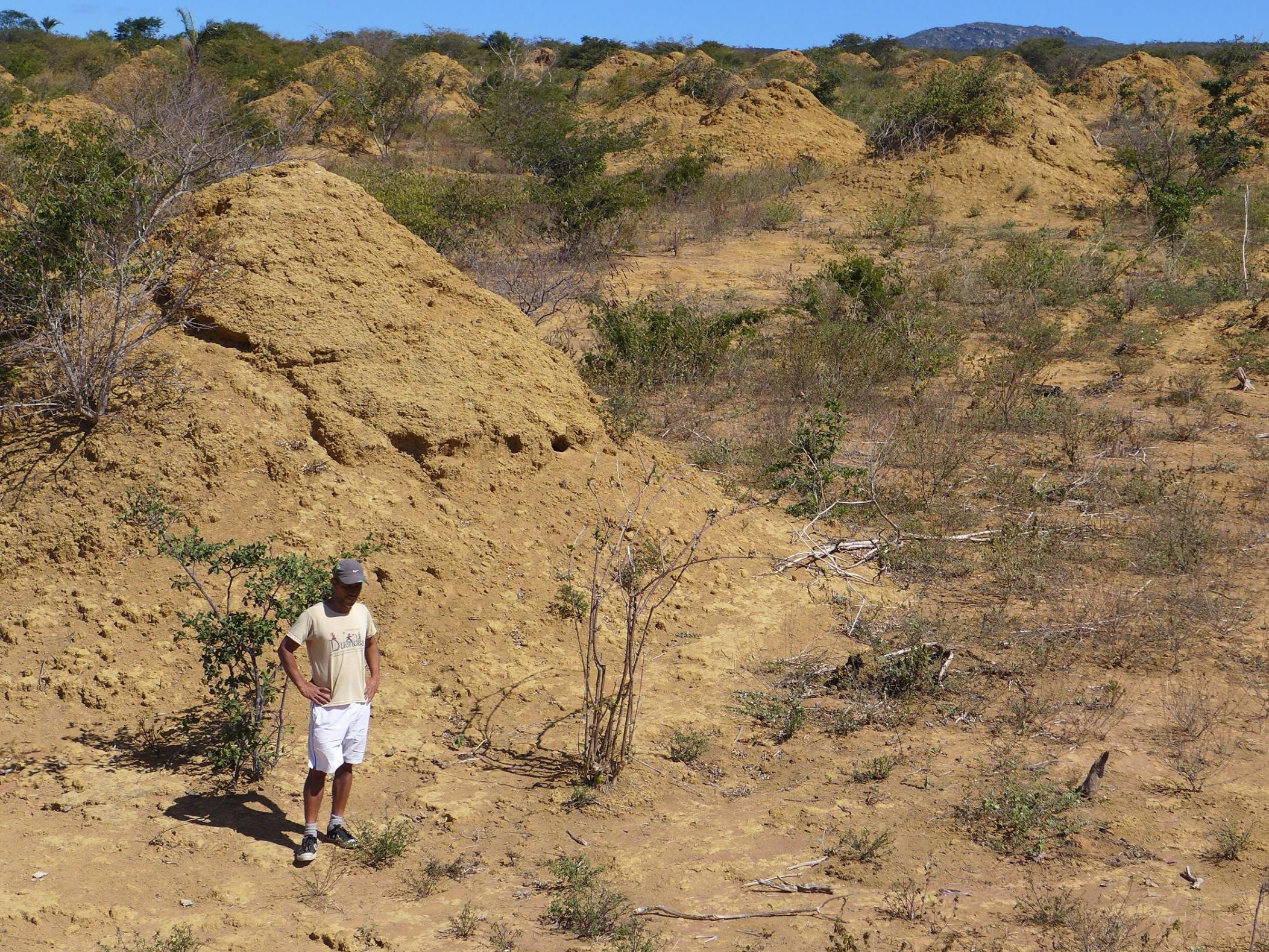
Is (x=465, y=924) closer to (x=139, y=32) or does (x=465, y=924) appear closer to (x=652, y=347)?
(x=652, y=347)

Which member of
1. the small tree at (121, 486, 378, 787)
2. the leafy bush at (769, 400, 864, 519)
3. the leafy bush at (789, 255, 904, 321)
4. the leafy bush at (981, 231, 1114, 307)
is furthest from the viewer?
the leafy bush at (981, 231, 1114, 307)

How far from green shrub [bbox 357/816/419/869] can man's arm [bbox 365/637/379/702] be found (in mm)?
418

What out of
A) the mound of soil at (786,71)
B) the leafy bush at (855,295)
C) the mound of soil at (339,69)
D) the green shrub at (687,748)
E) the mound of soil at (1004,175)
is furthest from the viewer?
the mound of soil at (786,71)

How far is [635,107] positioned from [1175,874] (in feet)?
72.6

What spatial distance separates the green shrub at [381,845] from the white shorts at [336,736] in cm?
23

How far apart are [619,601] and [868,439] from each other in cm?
338

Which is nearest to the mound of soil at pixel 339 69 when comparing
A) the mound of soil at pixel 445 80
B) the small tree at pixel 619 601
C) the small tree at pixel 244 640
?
the mound of soil at pixel 445 80

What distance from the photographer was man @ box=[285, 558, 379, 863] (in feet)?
11.2

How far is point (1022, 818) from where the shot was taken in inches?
145

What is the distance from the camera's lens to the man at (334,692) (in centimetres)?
343

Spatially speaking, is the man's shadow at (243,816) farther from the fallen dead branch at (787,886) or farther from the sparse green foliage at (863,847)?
the sparse green foliage at (863,847)

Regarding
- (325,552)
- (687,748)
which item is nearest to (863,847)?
(687,748)

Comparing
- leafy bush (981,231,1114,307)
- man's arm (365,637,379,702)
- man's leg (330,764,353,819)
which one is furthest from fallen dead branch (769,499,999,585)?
leafy bush (981,231,1114,307)

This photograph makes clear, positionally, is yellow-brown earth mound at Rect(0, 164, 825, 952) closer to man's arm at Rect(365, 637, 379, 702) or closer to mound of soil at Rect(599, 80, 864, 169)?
man's arm at Rect(365, 637, 379, 702)
